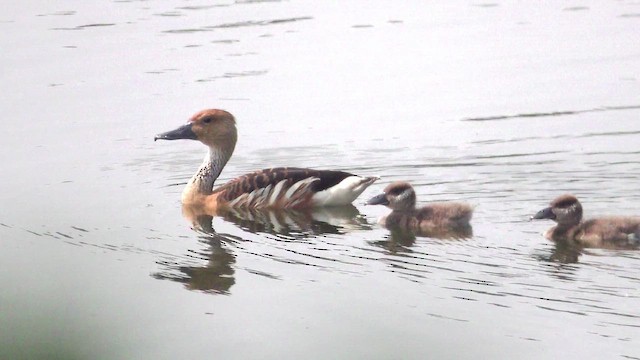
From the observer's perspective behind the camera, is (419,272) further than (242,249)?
No

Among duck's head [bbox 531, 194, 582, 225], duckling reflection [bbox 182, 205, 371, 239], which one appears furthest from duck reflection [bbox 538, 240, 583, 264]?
duckling reflection [bbox 182, 205, 371, 239]

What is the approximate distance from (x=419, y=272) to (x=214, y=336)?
1869 millimetres

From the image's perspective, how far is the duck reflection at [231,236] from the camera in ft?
28.3

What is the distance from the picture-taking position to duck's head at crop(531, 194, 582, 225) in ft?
30.0

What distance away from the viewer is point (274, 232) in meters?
10.0

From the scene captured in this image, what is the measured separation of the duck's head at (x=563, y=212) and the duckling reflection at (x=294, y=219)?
5.10 ft

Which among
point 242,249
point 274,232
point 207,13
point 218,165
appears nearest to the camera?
point 242,249

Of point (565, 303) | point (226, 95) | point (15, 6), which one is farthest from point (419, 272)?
point (15, 6)

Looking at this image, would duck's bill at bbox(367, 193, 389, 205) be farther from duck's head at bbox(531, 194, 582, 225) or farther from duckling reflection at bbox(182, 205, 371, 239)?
duck's head at bbox(531, 194, 582, 225)

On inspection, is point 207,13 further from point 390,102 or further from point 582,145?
point 582,145

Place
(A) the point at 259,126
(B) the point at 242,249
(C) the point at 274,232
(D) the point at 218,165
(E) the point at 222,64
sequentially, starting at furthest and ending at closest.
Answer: (E) the point at 222,64 < (A) the point at 259,126 < (D) the point at 218,165 < (C) the point at 274,232 < (B) the point at 242,249

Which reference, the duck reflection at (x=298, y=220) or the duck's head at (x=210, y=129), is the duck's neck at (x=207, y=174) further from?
the duck reflection at (x=298, y=220)

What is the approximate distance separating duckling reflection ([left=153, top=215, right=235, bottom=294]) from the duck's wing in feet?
3.77

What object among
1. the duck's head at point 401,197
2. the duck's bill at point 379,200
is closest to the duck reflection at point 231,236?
the duck's bill at point 379,200
